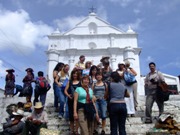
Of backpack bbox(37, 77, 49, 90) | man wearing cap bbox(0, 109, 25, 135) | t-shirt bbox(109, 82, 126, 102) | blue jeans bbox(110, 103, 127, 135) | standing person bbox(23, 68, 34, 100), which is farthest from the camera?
standing person bbox(23, 68, 34, 100)

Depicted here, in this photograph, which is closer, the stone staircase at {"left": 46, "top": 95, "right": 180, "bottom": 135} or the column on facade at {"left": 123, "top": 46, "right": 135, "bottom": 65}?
the stone staircase at {"left": 46, "top": 95, "right": 180, "bottom": 135}

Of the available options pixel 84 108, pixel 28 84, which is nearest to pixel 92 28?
pixel 28 84

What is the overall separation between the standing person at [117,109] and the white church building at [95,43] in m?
24.2

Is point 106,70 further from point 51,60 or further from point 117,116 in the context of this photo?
point 51,60

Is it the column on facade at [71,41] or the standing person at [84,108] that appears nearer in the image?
the standing person at [84,108]

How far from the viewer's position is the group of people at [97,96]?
5.79 m

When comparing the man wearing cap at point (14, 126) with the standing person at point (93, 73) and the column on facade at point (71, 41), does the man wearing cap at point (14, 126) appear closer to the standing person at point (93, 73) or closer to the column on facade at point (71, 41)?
the standing person at point (93, 73)

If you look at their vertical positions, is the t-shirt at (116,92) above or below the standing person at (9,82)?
below

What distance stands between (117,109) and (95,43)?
2793 centimetres

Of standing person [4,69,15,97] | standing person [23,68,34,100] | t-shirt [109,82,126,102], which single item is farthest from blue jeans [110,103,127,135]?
standing person [4,69,15,97]

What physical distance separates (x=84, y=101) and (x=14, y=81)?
625cm

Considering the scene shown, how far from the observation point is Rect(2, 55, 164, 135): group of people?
5793mm

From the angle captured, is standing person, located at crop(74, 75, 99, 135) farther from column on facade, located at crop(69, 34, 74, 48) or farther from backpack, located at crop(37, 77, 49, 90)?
column on facade, located at crop(69, 34, 74, 48)

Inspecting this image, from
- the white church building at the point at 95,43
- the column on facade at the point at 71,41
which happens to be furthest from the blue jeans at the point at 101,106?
the column on facade at the point at 71,41
